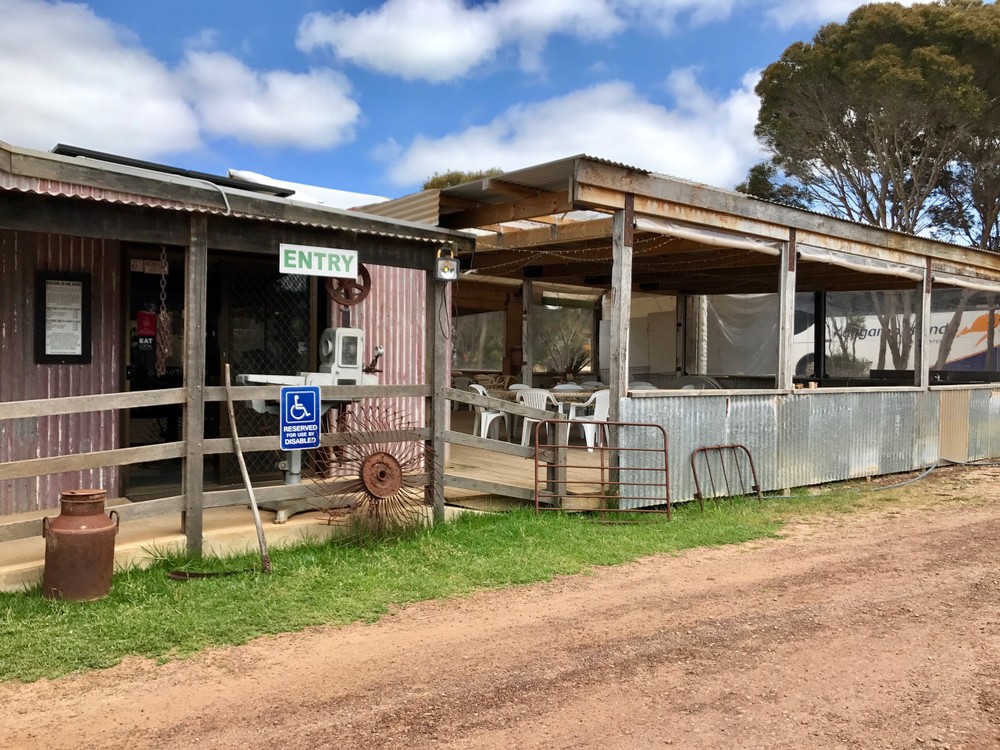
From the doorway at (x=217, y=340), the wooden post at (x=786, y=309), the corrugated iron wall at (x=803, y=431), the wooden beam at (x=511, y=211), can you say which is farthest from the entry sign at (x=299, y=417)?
the wooden post at (x=786, y=309)

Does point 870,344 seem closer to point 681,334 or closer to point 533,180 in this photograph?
point 681,334

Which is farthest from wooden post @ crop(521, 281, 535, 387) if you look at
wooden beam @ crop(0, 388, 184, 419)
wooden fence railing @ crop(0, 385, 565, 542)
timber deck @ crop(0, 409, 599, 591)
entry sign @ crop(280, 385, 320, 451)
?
wooden beam @ crop(0, 388, 184, 419)

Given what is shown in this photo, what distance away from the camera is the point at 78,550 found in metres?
4.50

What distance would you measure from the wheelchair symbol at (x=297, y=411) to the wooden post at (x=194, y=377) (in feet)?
1.94

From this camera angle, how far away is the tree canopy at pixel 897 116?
15641 mm

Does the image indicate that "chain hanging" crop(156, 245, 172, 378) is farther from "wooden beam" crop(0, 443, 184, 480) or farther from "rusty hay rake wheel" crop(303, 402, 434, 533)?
"rusty hay rake wheel" crop(303, 402, 434, 533)

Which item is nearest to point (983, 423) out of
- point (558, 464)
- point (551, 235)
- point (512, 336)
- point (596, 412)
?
point (596, 412)

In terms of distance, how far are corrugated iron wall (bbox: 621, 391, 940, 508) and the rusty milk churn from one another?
4363 millimetres

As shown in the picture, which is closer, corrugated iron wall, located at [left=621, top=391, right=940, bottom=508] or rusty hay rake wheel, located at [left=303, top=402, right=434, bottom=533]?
rusty hay rake wheel, located at [left=303, top=402, right=434, bottom=533]

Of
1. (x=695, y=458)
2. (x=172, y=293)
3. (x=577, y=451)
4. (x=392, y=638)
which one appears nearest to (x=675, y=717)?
(x=392, y=638)

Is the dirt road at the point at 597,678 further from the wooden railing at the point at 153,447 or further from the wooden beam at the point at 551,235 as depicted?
the wooden beam at the point at 551,235

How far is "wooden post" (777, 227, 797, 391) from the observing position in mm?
8719

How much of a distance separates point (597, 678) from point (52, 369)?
15.3ft

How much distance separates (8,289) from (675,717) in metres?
5.36
